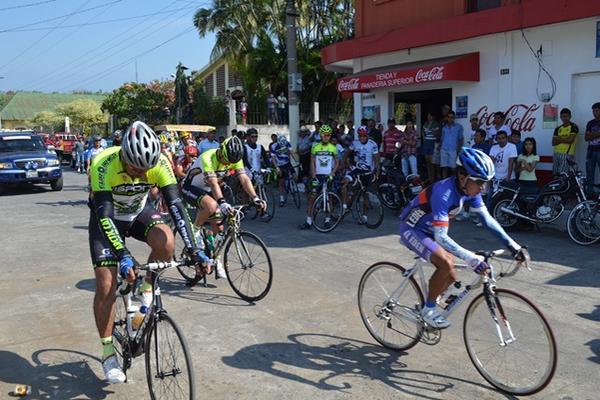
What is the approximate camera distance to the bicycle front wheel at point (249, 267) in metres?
6.35

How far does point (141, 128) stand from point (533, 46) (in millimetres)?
11216

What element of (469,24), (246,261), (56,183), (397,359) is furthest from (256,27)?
(397,359)

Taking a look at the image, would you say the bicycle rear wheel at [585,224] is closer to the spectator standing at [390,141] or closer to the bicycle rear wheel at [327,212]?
the bicycle rear wheel at [327,212]

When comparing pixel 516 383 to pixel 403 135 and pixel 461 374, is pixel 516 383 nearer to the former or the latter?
pixel 461 374

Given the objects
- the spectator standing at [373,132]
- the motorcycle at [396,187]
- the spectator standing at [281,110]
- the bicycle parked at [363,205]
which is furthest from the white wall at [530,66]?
the spectator standing at [281,110]

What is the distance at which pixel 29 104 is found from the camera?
297 feet

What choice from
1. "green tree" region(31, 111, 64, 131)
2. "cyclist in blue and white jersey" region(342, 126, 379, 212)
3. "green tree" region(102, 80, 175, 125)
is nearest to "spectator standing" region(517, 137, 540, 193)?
"cyclist in blue and white jersey" region(342, 126, 379, 212)

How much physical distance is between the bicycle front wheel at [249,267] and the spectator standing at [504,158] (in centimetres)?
Answer: 608

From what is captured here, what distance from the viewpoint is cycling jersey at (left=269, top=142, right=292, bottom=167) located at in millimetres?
15039

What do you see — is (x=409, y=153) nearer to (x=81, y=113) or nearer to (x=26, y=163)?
(x=26, y=163)

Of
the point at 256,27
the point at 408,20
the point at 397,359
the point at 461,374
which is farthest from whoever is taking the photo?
the point at 256,27

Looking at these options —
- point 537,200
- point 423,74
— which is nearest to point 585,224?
point 537,200

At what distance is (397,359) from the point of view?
4.73m

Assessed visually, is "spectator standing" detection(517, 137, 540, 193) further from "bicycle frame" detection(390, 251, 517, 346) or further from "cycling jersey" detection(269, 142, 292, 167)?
"bicycle frame" detection(390, 251, 517, 346)
